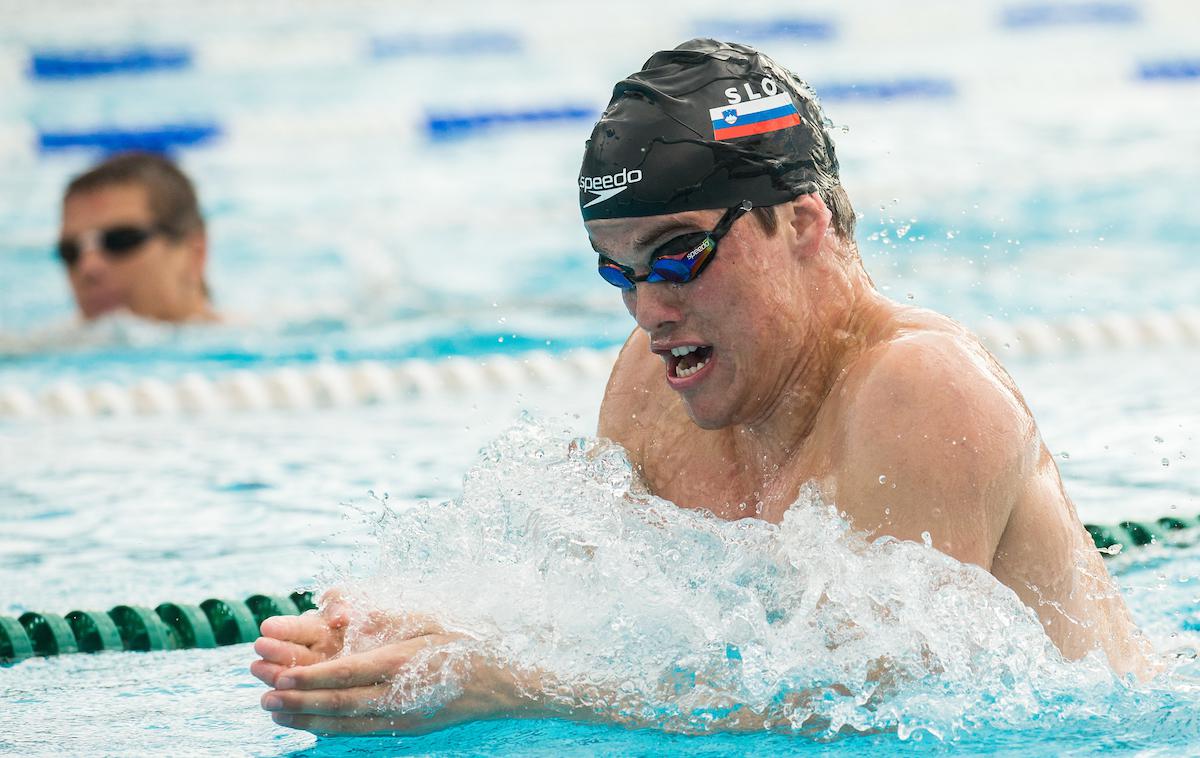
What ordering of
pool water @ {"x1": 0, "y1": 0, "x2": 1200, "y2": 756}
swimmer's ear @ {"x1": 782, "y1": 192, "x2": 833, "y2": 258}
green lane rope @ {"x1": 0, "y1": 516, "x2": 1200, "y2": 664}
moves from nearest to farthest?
swimmer's ear @ {"x1": 782, "y1": 192, "x2": 833, "y2": 258} → pool water @ {"x1": 0, "y1": 0, "x2": 1200, "y2": 756} → green lane rope @ {"x1": 0, "y1": 516, "x2": 1200, "y2": 664}

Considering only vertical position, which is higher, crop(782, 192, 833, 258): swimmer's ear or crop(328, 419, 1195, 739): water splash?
crop(782, 192, 833, 258): swimmer's ear

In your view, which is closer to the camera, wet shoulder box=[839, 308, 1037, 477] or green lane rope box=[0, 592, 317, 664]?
wet shoulder box=[839, 308, 1037, 477]

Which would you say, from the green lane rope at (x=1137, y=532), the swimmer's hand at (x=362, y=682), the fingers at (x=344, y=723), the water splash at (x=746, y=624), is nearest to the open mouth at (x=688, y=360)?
the water splash at (x=746, y=624)

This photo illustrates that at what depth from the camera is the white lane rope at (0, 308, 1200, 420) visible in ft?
17.7

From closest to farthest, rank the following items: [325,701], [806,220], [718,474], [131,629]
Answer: [325,701]
[806,220]
[718,474]
[131,629]

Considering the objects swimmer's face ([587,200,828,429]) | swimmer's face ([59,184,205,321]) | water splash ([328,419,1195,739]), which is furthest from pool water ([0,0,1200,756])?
swimmer's face ([587,200,828,429])

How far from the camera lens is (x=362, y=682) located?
6.93 ft

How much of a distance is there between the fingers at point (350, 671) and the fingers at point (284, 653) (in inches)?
1.4

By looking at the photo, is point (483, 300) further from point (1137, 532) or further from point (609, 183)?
point (609, 183)

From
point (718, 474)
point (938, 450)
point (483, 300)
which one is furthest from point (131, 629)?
point (483, 300)

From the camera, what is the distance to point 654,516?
2438 millimetres

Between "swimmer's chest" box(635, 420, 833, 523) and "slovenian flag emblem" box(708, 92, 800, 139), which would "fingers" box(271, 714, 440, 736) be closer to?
"swimmer's chest" box(635, 420, 833, 523)

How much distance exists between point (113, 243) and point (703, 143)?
14.5 feet

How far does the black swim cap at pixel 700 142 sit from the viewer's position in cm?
214
